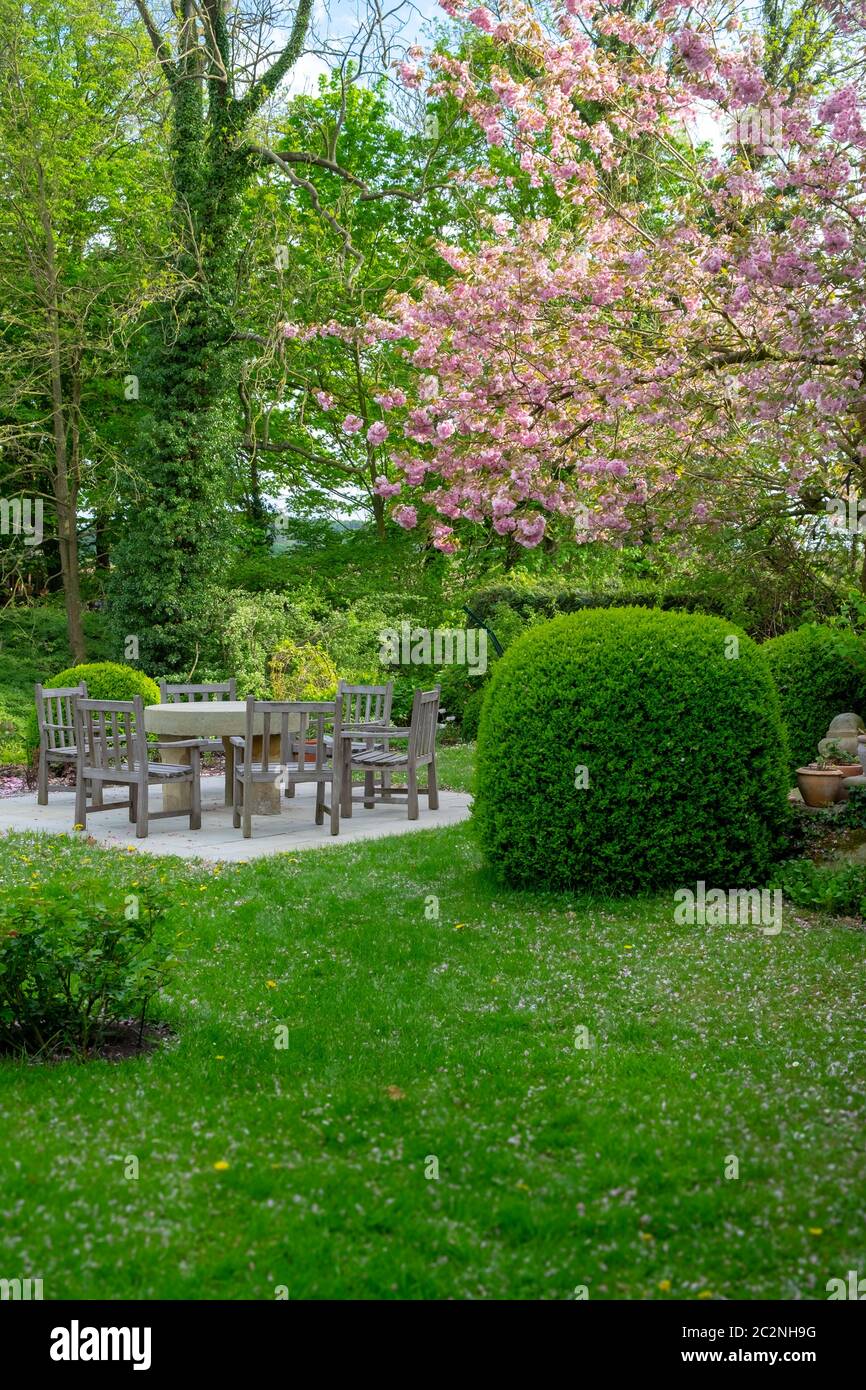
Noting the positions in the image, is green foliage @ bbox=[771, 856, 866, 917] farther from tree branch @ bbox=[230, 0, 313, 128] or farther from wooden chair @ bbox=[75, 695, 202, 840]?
tree branch @ bbox=[230, 0, 313, 128]

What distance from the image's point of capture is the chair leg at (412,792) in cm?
927

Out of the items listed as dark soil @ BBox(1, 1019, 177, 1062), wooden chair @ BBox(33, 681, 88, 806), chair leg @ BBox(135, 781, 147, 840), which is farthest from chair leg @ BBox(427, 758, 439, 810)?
dark soil @ BBox(1, 1019, 177, 1062)

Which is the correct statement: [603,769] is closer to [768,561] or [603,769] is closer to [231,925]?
[231,925]

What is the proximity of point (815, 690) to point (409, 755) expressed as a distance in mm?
3305

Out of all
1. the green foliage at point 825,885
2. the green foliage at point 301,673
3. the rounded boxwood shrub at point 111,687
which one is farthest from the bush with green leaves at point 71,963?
the green foliage at point 301,673

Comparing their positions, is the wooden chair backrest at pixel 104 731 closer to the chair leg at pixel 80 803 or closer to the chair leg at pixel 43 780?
the chair leg at pixel 80 803

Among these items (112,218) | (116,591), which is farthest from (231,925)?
(112,218)

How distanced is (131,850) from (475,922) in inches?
113

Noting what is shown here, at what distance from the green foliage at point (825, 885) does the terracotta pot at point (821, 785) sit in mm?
795

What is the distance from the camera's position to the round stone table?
8930mm

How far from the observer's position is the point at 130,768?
29.3ft

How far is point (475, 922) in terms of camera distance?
616 centimetres

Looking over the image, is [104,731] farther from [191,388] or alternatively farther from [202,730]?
[191,388]

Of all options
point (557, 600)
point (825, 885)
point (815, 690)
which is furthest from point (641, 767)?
point (557, 600)
